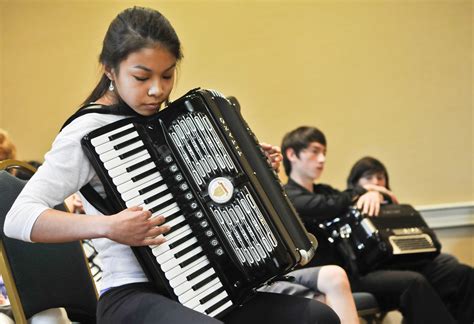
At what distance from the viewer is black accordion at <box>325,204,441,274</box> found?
120 inches

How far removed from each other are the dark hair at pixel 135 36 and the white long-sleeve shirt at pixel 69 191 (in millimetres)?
151

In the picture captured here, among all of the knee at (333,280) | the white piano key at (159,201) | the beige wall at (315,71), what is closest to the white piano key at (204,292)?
the white piano key at (159,201)

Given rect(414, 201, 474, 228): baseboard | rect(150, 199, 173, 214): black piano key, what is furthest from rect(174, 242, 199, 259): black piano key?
rect(414, 201, 474, 228): baseboard

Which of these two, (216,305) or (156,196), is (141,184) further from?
(216,305)

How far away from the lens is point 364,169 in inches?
143

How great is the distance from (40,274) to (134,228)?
0.52 m

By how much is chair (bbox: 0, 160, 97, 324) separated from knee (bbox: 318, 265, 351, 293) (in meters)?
0.93

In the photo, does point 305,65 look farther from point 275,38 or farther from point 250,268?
point 250,268

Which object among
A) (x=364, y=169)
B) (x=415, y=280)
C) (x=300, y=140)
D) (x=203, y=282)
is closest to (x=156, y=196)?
(x=203, y=282)

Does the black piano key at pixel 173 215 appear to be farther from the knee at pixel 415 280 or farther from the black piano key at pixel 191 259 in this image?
the knee at pixel 415 280

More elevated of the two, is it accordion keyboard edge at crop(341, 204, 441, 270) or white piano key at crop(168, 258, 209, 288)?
white piano key at crop(168, 258, 209, 288)

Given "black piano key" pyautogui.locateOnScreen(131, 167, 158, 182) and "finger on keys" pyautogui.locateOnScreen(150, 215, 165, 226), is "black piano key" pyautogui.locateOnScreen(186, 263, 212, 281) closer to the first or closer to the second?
"finger on keys" pyautogui.locateOnScreen(150, 215, 165, 226)

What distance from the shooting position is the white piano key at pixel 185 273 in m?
1.45

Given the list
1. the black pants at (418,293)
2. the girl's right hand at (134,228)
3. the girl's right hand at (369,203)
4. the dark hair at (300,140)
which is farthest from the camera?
the dark hair at (300,140)
